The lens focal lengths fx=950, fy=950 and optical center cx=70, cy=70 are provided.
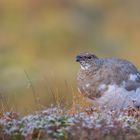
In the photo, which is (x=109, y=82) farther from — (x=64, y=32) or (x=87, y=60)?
(x=64, y=32)

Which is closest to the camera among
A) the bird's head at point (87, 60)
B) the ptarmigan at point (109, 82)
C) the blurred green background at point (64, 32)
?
the ptarmigan at point (109, 82)

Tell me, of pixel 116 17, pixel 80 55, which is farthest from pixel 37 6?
pixel 80 55

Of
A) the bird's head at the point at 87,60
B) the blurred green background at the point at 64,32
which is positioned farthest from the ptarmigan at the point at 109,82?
the blurred green background at the point at 64,32

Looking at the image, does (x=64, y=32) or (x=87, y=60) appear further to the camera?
(x=64, y=32)

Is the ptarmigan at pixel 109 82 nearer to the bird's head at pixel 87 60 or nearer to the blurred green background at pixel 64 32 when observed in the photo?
the bird's head at pixel 87 60

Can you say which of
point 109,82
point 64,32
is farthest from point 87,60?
point 64,32

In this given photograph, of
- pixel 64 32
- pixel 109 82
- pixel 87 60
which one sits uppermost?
pixel 64 32
